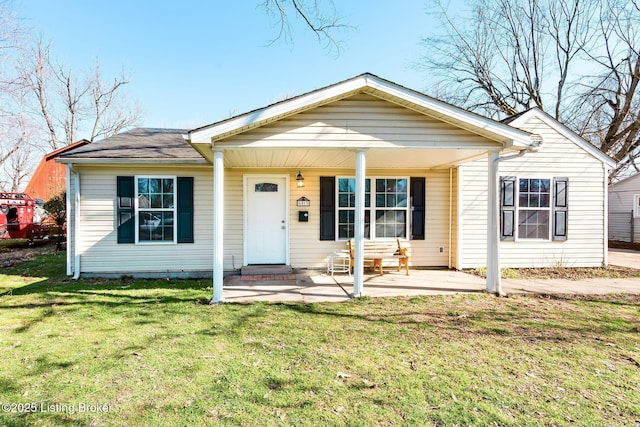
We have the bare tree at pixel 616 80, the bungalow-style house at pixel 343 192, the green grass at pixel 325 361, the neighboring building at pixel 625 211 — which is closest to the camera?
the green grass at pixel 325 361

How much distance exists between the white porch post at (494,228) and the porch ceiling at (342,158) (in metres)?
0.35

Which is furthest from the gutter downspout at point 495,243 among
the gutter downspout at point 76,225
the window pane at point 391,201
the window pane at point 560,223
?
the gutter downspout at point 76,225

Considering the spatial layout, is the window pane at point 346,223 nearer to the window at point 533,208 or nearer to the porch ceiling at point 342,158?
the porch ceiling at point 342,158

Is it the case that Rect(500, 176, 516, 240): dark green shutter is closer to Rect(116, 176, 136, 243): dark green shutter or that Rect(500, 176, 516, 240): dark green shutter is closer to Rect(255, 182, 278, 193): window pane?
Rect(255, 182, 278, 193): window pane

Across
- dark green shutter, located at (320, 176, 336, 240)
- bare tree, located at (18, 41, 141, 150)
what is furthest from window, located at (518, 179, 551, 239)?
bare tree, located at (18, 41, 141, 150)

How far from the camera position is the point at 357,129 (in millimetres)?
5195

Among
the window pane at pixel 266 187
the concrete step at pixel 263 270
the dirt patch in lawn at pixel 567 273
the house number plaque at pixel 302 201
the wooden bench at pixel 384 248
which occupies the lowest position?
the dirt patch in lawn at pixel 567 273

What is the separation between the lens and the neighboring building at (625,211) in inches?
597

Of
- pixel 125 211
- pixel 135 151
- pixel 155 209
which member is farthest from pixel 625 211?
pixel 125 211

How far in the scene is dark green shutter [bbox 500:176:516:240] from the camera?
778 centimetres

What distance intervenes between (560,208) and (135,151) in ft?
33.3

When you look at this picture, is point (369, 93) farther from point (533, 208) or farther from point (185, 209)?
point (533, 208)

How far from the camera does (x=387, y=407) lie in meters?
2.42

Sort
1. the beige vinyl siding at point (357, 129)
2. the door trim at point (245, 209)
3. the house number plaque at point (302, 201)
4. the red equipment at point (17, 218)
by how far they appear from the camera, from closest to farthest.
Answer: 1. the beige vinyl siding at point (357, 129)
2. the door trim at point (245, 209)
3. the house number plaque at point (302, 201)
4. the red equipment at point (17, 218)
